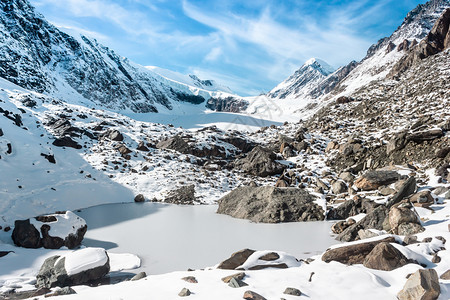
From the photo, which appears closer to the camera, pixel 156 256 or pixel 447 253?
pixel 447 253

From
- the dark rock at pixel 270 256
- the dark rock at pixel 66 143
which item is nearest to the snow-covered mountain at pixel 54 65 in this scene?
the dark rock at pixel 66 143

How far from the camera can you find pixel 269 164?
19219 mm

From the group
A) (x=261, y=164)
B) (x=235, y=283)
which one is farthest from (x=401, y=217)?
(x=261, y=164)

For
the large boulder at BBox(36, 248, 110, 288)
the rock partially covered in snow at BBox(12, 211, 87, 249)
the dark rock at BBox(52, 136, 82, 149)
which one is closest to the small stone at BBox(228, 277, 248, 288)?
the large boulder at BBox(36, 248, 110, 288)

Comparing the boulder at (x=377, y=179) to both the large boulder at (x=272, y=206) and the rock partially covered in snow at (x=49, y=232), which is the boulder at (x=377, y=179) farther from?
the rock partially covered in snow at (x=49, y=232)

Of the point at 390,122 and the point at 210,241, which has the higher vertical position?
the point at 390,122

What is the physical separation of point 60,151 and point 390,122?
24.4 meters

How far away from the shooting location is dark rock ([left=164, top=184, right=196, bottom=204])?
53.0 feet

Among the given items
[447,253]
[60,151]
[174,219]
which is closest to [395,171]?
[447,253]

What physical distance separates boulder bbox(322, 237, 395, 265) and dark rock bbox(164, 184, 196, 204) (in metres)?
10.9

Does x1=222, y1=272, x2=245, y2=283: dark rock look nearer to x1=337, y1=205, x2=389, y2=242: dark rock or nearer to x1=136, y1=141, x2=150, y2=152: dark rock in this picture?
x1=337, y1=205, x2=389, y2=242: dark rock

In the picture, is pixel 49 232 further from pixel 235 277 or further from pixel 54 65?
pixel 54 65

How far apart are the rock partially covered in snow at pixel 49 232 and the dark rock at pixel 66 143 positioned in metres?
12.7

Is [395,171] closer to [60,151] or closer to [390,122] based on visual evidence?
[390,122]
